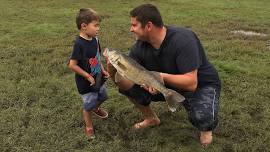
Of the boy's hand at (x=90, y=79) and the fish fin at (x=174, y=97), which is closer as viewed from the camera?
the fish fin at (x=174, y=97)

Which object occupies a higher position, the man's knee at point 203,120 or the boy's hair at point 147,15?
the boy's hair at point 147,15

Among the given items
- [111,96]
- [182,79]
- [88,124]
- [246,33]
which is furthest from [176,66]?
[246,33]

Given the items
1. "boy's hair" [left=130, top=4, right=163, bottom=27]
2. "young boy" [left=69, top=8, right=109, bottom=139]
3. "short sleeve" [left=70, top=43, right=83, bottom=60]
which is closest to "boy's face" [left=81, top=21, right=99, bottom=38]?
"young boy" [left=69, top=8, right=109, bottom=139]

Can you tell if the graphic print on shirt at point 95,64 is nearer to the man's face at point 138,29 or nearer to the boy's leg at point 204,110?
the man's face at point 138,29

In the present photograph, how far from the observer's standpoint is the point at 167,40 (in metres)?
4.20

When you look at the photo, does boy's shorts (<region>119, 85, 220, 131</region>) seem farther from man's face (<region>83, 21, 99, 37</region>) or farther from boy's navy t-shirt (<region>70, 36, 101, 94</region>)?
man's face (<region>83, 21, 99, 37</region>)

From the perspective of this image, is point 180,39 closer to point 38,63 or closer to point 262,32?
point 38,63

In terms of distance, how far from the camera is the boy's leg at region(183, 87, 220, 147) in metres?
4.32

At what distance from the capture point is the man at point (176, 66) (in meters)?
4.02

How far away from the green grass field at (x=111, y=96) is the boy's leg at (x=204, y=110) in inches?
6.1

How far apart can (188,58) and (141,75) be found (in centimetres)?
46

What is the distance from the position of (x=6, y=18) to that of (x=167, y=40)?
25.9ft

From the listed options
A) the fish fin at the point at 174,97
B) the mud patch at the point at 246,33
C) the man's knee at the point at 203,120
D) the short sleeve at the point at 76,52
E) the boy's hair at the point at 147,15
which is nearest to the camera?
the fish fin at the point at 174,97

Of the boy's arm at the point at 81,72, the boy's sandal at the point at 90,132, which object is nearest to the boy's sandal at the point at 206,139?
the boy's sandal at the point at 90,132
